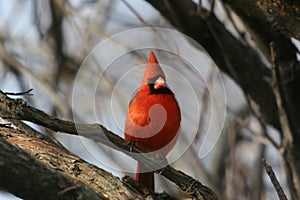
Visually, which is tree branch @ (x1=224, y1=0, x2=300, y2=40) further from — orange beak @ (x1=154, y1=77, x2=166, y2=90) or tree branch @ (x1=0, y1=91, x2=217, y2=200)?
tree branch @ (x1=0, y1=91, x2=217, y2=200)

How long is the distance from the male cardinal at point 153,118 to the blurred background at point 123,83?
492 mm

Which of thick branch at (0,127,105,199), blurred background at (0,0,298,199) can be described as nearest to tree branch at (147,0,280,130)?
blurred background at (0,0,298,199)

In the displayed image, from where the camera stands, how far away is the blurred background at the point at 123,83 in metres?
4.23

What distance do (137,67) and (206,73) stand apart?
0.71 m

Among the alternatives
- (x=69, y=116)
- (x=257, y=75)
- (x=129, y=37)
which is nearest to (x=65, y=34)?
(x=129, y=37)

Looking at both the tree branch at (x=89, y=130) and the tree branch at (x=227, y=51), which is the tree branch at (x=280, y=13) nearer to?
the tree branch at (x=227, y=51)

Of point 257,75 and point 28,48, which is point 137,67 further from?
point 28,48

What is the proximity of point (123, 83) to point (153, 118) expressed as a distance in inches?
51.1

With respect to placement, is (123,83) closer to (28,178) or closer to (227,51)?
(227,51)

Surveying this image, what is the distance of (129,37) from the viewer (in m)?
4.64

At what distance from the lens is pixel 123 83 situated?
4.54 metres

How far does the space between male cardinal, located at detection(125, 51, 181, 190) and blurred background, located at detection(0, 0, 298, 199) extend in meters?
0.49

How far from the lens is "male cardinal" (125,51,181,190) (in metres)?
3.17

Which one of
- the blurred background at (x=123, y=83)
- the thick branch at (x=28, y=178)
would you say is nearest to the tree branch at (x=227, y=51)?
the blurred background at (x=123, y=83)
